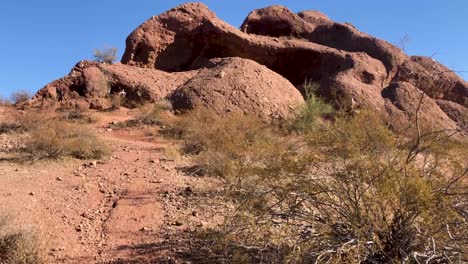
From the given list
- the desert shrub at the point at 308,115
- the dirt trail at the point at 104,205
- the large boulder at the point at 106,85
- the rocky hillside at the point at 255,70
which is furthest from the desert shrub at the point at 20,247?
the large boulder at the point at 106,85

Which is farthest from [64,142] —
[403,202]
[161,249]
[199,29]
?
[199,29]

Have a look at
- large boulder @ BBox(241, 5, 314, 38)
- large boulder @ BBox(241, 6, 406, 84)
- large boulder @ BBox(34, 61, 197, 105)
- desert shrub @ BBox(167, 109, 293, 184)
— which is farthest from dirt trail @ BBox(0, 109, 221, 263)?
large boulder @ BBox(241, 5, 314, 38)

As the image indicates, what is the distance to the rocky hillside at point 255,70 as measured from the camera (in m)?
15.2

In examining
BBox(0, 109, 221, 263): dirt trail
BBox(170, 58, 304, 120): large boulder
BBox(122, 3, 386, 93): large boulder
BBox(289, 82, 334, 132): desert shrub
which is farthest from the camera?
BBox(122, 3, 386, 93): large boulder

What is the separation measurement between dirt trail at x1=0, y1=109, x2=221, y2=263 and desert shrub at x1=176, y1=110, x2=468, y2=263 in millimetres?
1118

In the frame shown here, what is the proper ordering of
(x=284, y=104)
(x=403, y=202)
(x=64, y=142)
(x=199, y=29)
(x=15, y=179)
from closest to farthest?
1. (x=403, y=202)
2. (x=15, y=179)
3. (x=64, y=142)
4. (x=284, y=104)
5. (x=199, y=29)

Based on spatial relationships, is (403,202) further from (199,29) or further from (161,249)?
(199,29)

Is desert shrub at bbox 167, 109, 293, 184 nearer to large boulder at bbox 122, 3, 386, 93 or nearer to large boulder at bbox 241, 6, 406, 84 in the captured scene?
large boulder at bbox 122, 3, 386, 93

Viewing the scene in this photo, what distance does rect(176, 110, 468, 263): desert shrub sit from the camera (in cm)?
382

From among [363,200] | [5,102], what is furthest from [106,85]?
[363,200]

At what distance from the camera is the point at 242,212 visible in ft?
15.9

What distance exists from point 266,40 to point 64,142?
1212cm

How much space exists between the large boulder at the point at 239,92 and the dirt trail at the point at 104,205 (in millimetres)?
5060

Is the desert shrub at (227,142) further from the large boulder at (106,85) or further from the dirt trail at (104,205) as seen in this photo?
the large boulder at (106,85)
